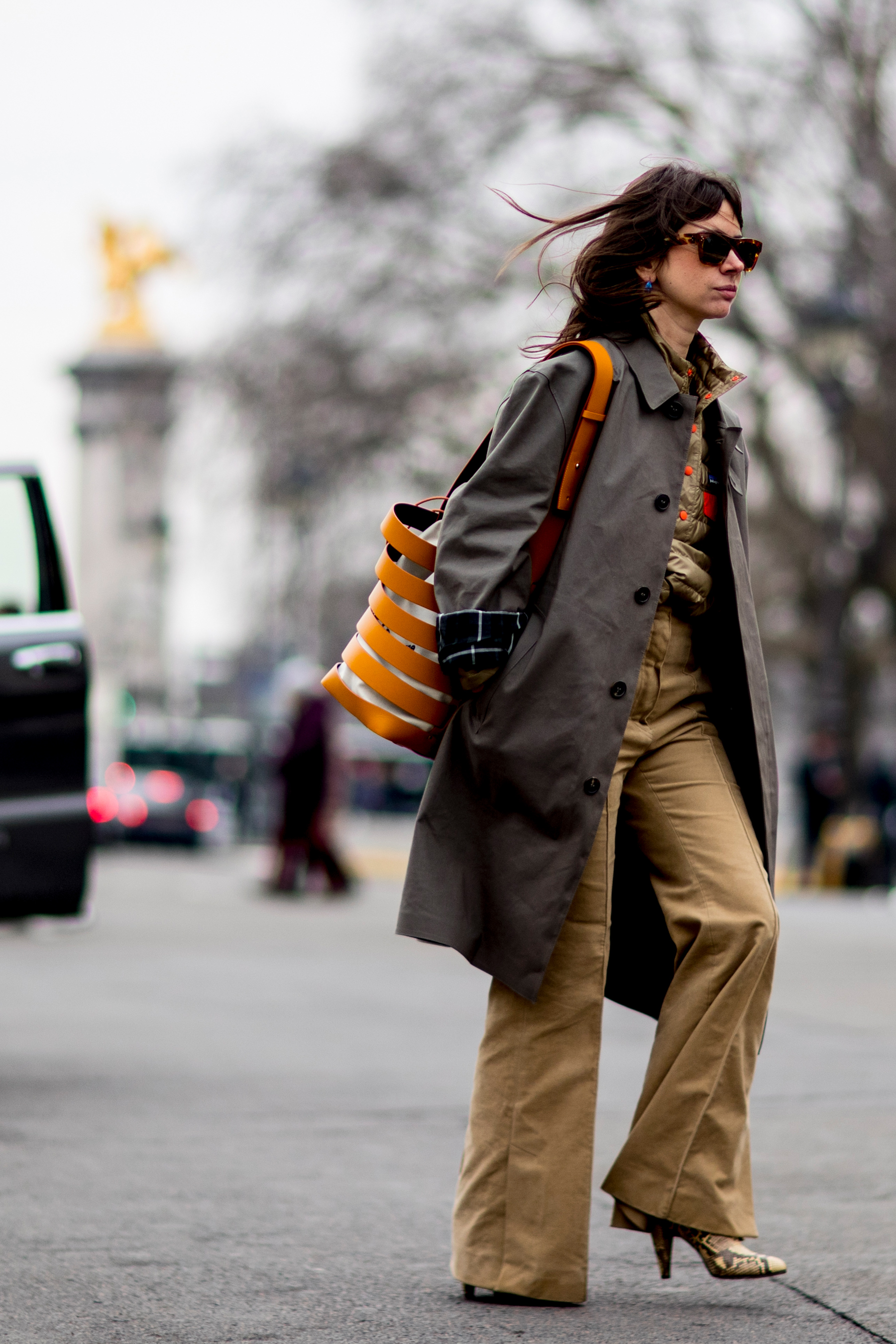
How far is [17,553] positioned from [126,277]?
45357 mm

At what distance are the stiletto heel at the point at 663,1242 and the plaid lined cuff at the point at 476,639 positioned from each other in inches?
39.1

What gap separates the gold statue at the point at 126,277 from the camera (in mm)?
49000

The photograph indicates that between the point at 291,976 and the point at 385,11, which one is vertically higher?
the point at 385,11

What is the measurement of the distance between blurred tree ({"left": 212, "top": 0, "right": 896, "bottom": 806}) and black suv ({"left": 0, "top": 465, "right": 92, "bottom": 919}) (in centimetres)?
1587

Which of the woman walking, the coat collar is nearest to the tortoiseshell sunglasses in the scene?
the woman walking

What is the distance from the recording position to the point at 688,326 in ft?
12.0

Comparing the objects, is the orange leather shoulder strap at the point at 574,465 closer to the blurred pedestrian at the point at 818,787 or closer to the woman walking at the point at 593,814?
the woman walking at the point at 593,814

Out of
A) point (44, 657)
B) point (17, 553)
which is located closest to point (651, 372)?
point (44, 657)

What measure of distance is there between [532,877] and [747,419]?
2141 cm

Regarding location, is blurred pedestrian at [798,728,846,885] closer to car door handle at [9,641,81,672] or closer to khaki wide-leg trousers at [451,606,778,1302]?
car door handle at [9,641,81,672]

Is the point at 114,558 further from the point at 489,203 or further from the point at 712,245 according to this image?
the point at 712,245

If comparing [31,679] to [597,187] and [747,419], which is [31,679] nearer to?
[597,187]

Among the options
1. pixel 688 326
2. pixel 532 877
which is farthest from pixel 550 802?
pixel 688 326

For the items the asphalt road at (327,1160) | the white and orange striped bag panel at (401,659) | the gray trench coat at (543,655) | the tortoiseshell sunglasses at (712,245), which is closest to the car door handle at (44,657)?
the asphalt road at (327,1160)
